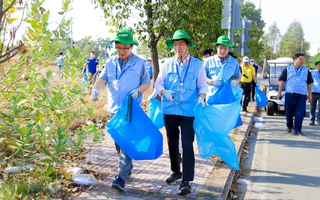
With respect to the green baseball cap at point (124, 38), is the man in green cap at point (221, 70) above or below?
below

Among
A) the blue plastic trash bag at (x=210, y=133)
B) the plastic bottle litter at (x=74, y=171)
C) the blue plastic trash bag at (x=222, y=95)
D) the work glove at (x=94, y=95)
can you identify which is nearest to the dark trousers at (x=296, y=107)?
the blue plastic trash bag at (x=222, y=95)

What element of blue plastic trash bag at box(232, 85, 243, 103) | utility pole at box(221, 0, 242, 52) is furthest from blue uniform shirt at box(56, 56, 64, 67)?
utility pole at box(221, 0, 242, 52)

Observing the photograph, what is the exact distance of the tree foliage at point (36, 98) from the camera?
407 cm

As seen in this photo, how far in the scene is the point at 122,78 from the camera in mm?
5008

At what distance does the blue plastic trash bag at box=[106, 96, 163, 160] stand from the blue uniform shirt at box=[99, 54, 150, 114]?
171 mm

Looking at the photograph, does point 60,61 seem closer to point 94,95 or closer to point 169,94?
point 94,95

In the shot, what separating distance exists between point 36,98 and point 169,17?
6.96 metres

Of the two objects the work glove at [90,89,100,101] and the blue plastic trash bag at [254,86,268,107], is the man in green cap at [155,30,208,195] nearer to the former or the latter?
the work glove at [90,89,100,101]

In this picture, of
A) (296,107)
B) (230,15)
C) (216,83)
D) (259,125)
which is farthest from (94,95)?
(259,125)

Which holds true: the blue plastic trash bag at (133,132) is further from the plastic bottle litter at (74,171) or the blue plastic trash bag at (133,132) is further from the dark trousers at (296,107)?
the dark trousers at (296,107)

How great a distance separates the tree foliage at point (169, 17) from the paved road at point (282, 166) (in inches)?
126

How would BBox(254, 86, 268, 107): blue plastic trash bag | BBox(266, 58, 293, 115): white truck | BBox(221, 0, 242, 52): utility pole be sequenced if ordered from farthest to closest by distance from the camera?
BBox(266, 58, 293, 115): white truck, BBox(254, 86, 268, 107): blue plastic trash bag, BBox(221, 0, 242, 52): utility pole

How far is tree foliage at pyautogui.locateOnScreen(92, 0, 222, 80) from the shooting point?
10875mm

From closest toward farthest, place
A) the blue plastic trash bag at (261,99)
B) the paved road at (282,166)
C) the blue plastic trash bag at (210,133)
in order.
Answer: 1. the blue plastic trash bag at (210,133)
2. the paved road at (282,166)
3. the blue plastic trash bag at (261,99)
